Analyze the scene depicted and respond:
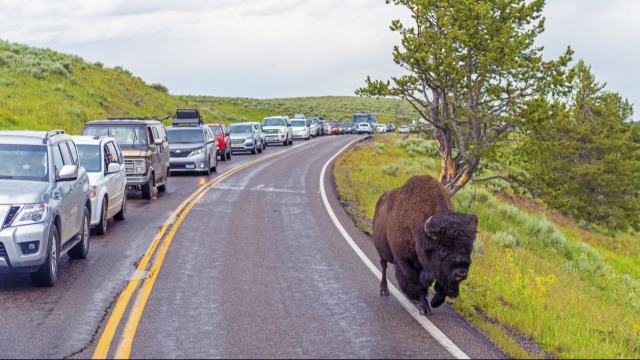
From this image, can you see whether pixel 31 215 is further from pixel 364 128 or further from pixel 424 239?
pixel 364 128

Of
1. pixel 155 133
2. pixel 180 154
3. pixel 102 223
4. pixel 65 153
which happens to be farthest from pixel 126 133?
pixel 65 153

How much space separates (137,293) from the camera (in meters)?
9.73

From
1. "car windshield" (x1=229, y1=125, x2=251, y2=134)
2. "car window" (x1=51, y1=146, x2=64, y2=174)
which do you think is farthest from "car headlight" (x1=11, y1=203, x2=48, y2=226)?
"car windshield" (x1=229, y1=125, x2=251, y2=134)

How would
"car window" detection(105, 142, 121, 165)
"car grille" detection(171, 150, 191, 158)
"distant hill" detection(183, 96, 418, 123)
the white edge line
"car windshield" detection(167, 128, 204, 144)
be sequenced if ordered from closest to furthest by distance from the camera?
1. the white edge line
2. "car window" detection(105, 142, 121, 165)
3. "car grille" detection(171, 150, 191, 158)
4. "car windshield" detection(167, 128, 204, 144)
5. "distant hill" detection(183, 96, 418, 123)

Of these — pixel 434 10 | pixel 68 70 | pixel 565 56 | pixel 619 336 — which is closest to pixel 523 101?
pixel 565 56

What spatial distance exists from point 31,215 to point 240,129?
1454 inches

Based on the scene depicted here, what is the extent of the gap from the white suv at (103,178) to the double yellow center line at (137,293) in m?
1.14

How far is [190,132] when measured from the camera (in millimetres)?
31016

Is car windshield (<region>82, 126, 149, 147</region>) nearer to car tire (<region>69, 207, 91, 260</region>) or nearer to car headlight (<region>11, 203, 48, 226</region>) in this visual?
car tire (<region>69, 207, 91, 260</region>)

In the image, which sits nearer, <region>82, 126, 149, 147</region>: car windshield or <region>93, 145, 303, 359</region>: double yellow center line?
<region>93, 145, 303, 359</region>: double yellow center line

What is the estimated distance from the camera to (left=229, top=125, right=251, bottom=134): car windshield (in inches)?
1816

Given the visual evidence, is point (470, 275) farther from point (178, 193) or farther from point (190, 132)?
point (190, 132)

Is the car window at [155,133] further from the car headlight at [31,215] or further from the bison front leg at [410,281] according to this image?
the bison front leg at [410,281]

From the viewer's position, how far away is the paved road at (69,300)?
7.43 m
